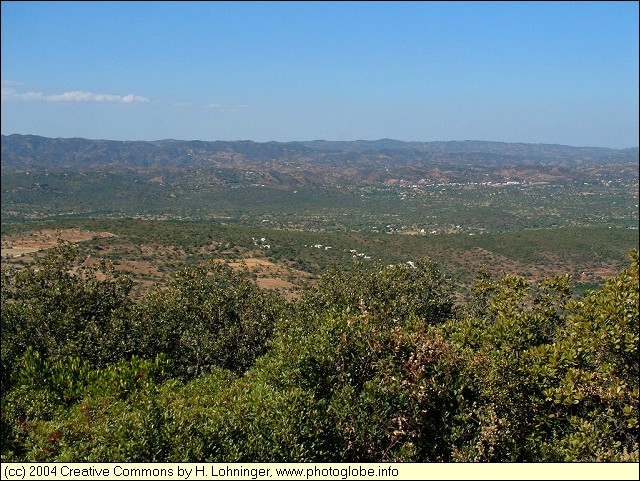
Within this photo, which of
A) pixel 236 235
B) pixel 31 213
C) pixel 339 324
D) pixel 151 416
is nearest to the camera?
pixel 151 416

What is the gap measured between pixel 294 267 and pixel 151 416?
6227 centimetres

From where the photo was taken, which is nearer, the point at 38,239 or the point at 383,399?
the point at 383,399

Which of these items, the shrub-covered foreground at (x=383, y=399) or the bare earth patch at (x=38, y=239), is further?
the bare earth patch at (x=38, y=239)

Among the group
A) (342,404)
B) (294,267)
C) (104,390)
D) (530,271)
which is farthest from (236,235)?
(342,404)

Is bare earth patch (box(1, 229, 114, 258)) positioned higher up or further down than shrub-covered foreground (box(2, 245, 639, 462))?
further down

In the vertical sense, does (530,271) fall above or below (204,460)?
below

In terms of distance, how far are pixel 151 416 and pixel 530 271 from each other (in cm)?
6922

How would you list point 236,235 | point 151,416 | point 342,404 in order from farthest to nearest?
point 236,235 < point 342,404 < point 151,416

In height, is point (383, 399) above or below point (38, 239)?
above

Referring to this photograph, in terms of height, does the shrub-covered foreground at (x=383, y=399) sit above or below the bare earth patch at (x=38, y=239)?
above

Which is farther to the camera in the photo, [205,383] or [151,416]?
[205,383]

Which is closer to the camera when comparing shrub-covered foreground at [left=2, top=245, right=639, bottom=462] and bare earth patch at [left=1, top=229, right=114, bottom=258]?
shrub-covered foreground at [left=2, top=245, right=639, bottom=462]

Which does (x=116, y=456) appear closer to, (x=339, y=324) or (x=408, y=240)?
(x=339, y=324)

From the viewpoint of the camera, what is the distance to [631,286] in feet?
38.5
